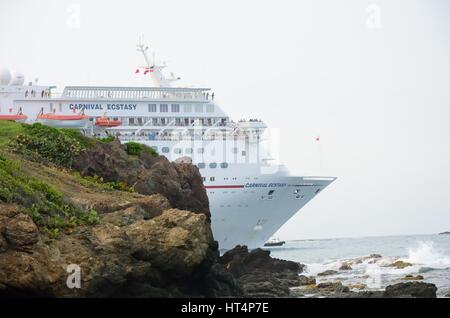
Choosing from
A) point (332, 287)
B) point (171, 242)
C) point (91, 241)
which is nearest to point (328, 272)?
point (332, 287)

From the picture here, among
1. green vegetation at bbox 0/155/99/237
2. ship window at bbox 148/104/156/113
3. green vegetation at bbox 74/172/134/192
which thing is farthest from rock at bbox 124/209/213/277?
ship window at bbox 148/104/156/113

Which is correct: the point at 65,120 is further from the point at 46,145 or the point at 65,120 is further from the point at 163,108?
the point at 46,145

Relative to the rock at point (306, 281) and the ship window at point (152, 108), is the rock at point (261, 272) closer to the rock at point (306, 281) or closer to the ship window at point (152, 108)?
the rock at point (306, 281)

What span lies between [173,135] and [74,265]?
30.9 m

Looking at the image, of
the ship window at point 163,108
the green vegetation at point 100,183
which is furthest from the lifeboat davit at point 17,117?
the green vegetation at point 100,183

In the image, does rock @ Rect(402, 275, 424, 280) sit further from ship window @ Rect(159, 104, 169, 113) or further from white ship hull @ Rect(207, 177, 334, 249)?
ship window @ Rect(159, 104, 169, 113)

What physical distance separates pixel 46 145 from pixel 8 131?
1.38 meters

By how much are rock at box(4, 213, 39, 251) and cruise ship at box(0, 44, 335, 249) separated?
2910cm

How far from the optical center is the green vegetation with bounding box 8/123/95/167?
2305cm

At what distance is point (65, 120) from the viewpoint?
4347 cm

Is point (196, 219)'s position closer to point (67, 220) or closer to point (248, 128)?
point (67, 220)

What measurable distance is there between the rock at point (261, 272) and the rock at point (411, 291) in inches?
174

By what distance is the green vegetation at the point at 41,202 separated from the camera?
55.0 feet
